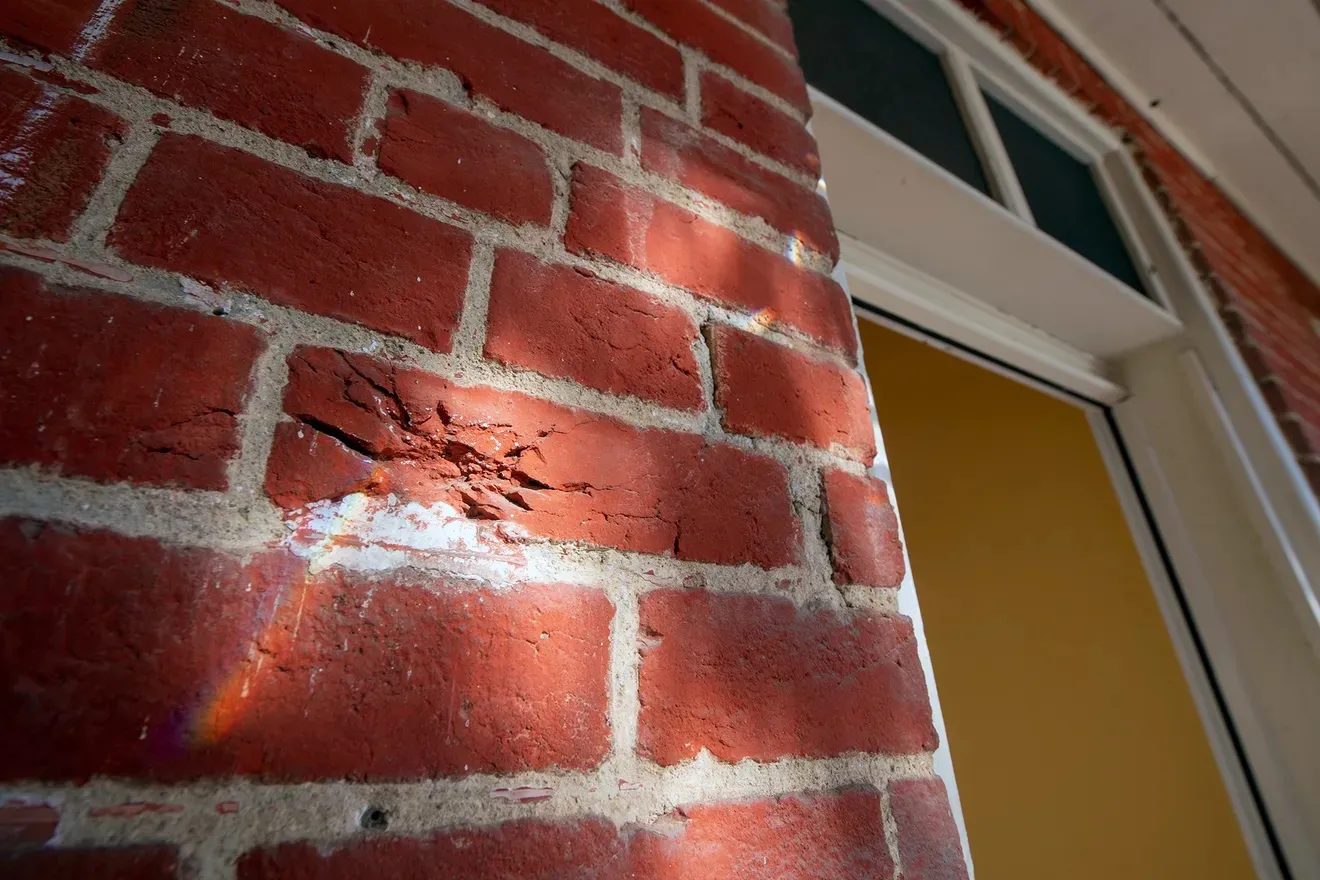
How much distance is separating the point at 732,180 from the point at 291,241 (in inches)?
14.8

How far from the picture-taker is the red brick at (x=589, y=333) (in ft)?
1.34

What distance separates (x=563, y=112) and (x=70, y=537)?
1.36 feet

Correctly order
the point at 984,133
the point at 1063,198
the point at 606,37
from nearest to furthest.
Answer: the point at 606,37
the point at 984,133
the point at 1063,198

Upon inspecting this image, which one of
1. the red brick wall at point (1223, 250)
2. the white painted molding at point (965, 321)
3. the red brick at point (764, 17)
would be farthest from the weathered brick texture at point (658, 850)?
the red brick wall at point (1223, 250)

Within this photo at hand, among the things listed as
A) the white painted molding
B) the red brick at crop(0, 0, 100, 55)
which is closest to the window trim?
the white painted molding

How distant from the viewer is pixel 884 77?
4.14 feet

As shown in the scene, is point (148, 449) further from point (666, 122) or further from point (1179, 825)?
point (1179, 825)

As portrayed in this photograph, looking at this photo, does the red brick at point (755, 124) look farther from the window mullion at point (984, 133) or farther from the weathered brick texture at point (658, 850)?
the window mullion at point (984, 133)

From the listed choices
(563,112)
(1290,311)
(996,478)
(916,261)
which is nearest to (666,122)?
(563,112)

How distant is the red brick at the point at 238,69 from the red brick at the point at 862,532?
1.33 ft

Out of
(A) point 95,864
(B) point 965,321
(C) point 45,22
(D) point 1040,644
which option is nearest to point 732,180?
(C) point 45,22

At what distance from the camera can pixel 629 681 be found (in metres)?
0.37

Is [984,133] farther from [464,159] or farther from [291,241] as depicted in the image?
[291,241]

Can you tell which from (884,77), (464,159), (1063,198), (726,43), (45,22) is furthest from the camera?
(1063,198)
